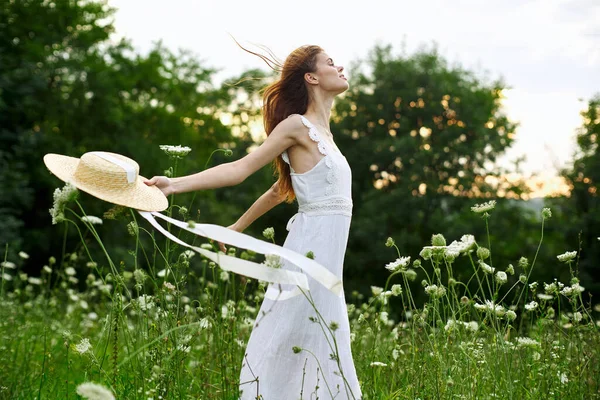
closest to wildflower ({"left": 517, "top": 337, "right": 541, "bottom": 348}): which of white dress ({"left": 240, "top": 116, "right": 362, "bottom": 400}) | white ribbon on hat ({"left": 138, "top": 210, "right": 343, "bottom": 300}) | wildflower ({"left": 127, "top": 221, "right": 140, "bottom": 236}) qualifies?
white dress ({"left": 240, "top": 116, "right": 362, "bottom": 400})

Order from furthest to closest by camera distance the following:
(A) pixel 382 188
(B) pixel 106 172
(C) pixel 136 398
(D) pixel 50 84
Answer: (A) pixel 382 188 → (D) pixel 50 84 → (C) pixel 136 398 → (B) pixel 106 172

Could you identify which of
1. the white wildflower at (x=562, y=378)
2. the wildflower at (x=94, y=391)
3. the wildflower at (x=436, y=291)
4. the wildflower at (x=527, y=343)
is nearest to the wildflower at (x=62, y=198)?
the wildflower at (x=94, y=391)

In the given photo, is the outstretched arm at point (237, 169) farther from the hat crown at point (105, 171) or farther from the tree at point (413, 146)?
the tree at point (413, 146)

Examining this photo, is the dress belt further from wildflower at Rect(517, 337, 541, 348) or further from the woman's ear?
wildflower at Rect(517, 337, 541, 348)

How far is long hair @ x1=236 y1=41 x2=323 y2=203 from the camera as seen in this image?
384cm

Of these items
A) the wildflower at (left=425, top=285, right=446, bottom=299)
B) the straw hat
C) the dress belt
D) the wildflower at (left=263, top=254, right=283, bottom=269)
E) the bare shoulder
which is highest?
the bare shoulder

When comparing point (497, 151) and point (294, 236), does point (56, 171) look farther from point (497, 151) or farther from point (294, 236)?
point (497, 151)

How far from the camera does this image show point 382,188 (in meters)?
25.4

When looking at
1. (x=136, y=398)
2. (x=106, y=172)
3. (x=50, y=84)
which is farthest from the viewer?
(x=50, y=84)

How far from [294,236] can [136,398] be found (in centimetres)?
106

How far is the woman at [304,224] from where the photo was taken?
3.21 m

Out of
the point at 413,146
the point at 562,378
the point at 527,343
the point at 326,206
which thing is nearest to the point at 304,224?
the point at 326,206

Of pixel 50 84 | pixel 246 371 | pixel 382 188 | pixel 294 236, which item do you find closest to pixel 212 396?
pixel 246 371

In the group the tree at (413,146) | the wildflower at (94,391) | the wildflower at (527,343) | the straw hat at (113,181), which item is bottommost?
the wildflower at (94,391)
